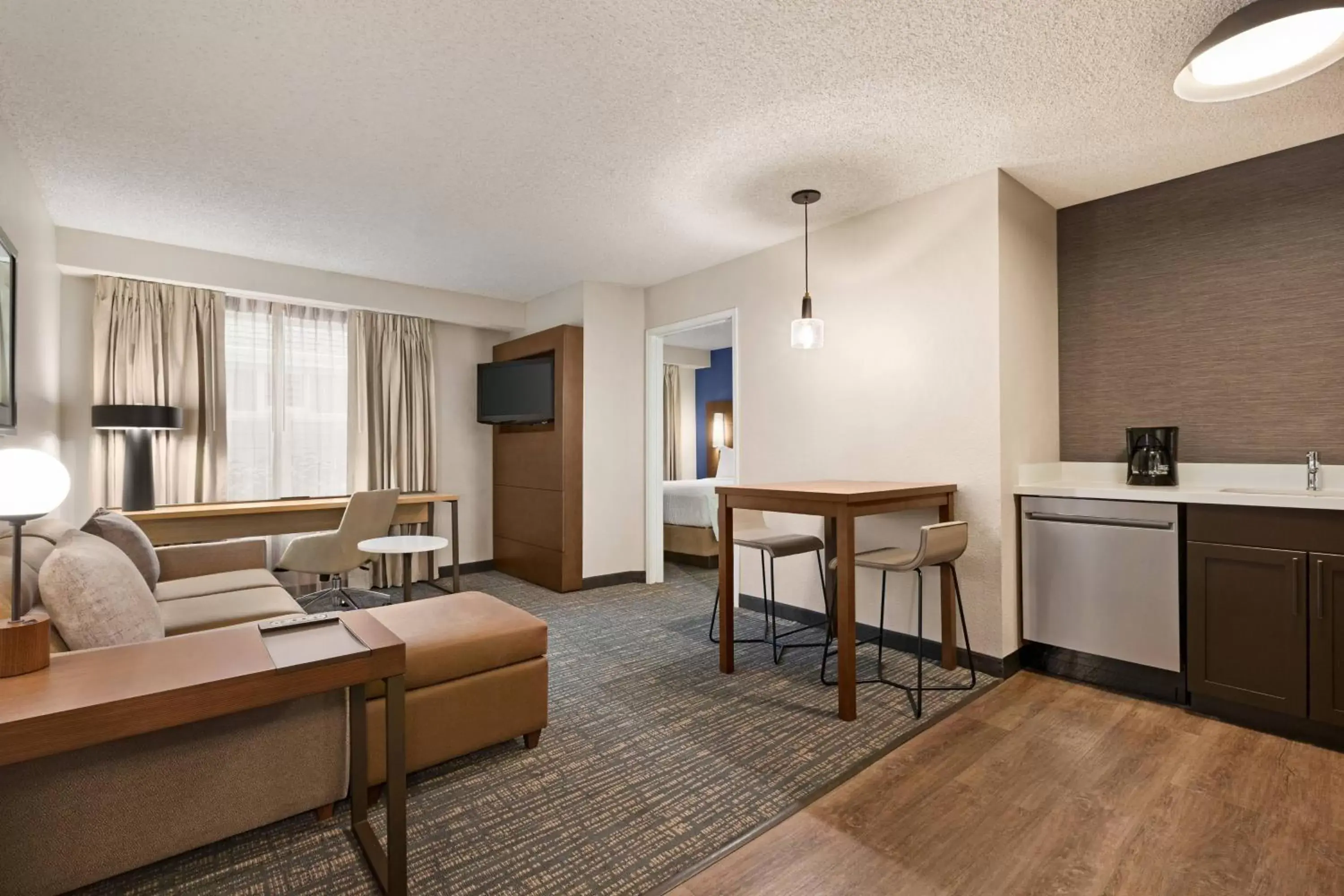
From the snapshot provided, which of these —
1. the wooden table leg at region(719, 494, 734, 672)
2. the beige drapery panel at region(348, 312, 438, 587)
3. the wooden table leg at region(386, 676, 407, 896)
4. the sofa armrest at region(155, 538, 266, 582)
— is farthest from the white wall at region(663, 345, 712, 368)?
the wooden table leg at region(386, 676, 407, 896)

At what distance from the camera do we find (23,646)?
52.1 inches

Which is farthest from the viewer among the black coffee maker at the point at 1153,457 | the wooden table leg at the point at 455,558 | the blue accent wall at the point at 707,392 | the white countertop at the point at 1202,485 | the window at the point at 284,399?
the blue accent wall at the point at 707,392

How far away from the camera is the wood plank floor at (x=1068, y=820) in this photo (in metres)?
1.59

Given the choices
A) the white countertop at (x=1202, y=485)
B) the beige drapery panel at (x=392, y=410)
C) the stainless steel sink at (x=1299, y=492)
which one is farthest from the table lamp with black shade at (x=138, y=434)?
the stainless steel sink at (x=1299, y=492)

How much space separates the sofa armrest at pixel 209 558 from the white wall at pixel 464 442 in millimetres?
1874

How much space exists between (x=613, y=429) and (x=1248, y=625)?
12.8ft

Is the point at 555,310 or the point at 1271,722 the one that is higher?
the point at 555,310

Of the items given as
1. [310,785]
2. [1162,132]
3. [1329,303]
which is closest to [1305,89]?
[1162,132]

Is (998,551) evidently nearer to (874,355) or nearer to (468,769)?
(874,355)

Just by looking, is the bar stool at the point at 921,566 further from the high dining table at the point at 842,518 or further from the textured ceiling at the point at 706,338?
the textured ceiling at the point at 706,338

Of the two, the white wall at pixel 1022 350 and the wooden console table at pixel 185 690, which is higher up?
the white wall at pixel 1022 350

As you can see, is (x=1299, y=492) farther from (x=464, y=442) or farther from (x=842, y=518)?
(x=464, y=442)

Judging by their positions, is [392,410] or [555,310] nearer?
[392,410]

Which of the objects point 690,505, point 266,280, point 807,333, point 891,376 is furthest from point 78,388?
point 891,376
